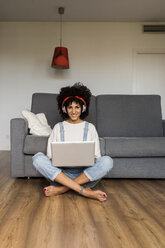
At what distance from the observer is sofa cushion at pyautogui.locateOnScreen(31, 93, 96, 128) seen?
3.21m

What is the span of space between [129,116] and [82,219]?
1.92 metres

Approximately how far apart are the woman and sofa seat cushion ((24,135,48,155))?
1.19 feet

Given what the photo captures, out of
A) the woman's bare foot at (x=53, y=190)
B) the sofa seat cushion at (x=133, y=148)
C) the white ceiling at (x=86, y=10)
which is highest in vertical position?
the white ceiling at (x=86, y=10)

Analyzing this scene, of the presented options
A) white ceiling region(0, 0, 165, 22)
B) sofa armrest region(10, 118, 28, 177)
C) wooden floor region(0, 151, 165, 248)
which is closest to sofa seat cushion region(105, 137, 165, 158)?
wooden floor region(0, 151, 165, 248)

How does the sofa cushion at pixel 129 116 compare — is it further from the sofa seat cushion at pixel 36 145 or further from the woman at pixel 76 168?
the woman at pixel 76 168

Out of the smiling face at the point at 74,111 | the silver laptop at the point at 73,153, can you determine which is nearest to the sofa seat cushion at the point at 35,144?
the smiling face at the point at 74,111

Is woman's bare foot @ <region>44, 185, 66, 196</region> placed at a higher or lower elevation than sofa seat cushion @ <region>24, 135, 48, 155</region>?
lower

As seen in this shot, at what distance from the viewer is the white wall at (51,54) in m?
5.19

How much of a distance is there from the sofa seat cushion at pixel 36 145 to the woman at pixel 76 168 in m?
0.36

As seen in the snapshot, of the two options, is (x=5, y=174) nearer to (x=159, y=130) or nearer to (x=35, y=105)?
(x=35, y=105)

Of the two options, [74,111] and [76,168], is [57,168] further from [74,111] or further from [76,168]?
[74,111]

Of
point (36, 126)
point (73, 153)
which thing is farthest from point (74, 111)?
point (36, 126)

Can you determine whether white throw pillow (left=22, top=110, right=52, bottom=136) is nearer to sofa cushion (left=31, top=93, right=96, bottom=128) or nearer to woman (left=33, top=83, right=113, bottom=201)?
sofa cushion (left=31, top=93, right=96, bottom=128)

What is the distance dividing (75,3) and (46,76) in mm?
1497
